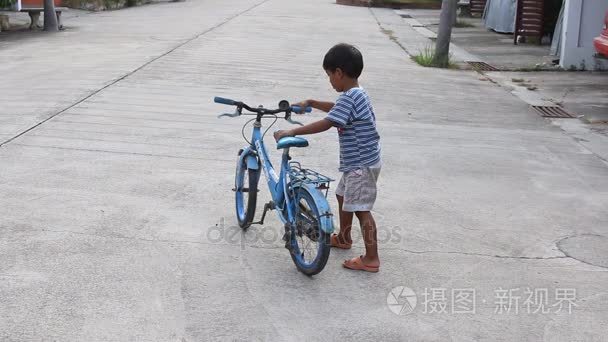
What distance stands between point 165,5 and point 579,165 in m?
21.2

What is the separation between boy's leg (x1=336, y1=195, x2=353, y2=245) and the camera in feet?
17.4

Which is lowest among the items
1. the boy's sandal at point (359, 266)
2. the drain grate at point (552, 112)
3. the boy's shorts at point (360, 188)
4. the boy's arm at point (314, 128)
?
the boy's sandal at point (359, 266)

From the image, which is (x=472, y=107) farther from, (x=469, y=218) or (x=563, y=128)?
(x=469, y=218)

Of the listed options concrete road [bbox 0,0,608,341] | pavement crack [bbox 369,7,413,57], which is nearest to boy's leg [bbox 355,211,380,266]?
concrete road [bbox 0,0,608,341]

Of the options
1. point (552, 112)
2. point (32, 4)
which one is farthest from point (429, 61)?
point (32, 4)

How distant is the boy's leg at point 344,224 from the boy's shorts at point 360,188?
0.21 m

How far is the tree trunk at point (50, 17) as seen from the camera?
1722cm

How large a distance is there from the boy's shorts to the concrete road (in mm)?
449

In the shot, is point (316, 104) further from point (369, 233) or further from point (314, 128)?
point (369, 233)

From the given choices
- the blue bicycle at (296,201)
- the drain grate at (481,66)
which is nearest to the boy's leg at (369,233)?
the blue bicycle at (296,201)

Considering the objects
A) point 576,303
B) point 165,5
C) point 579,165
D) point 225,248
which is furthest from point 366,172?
point 165,5

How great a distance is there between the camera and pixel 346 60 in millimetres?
4828

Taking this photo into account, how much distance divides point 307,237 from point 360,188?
448 millimetres

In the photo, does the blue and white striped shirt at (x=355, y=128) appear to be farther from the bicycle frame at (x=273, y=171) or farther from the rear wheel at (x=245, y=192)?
the rear wheel at (x=245, y=192)
